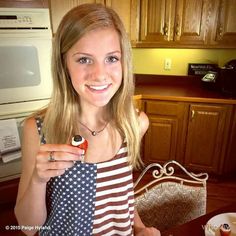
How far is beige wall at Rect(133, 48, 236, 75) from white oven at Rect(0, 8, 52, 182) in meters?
1.26

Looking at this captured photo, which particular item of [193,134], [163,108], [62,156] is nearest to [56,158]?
[62,156]

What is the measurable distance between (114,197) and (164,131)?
62.9 inches

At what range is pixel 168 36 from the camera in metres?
2.36

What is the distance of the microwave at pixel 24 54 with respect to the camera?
5.47ft

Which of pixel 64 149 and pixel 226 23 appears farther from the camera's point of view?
pixel 226 23

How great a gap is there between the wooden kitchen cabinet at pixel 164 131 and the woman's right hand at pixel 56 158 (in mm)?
1772

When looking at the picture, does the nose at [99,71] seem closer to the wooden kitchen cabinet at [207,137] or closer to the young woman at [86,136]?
the young woman at [86,136]

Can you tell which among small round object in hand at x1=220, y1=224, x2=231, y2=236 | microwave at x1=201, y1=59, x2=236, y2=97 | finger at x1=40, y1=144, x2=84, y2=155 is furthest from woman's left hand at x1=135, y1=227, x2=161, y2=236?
microwave at x1=201, y1=59, x2=236, y2=97

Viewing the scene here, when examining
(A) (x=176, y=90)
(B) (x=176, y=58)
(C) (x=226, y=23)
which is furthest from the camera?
(B) (x=176, y=58)

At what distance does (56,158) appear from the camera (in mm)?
600

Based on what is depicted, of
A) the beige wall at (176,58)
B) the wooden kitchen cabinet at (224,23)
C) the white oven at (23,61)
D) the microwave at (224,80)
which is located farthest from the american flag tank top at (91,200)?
the beige wall at (176,58)

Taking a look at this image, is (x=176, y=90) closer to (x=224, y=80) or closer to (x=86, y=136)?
(x=224, y=80)

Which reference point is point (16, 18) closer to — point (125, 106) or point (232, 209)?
point (125, 106)

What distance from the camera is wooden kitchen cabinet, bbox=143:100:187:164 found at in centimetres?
230
